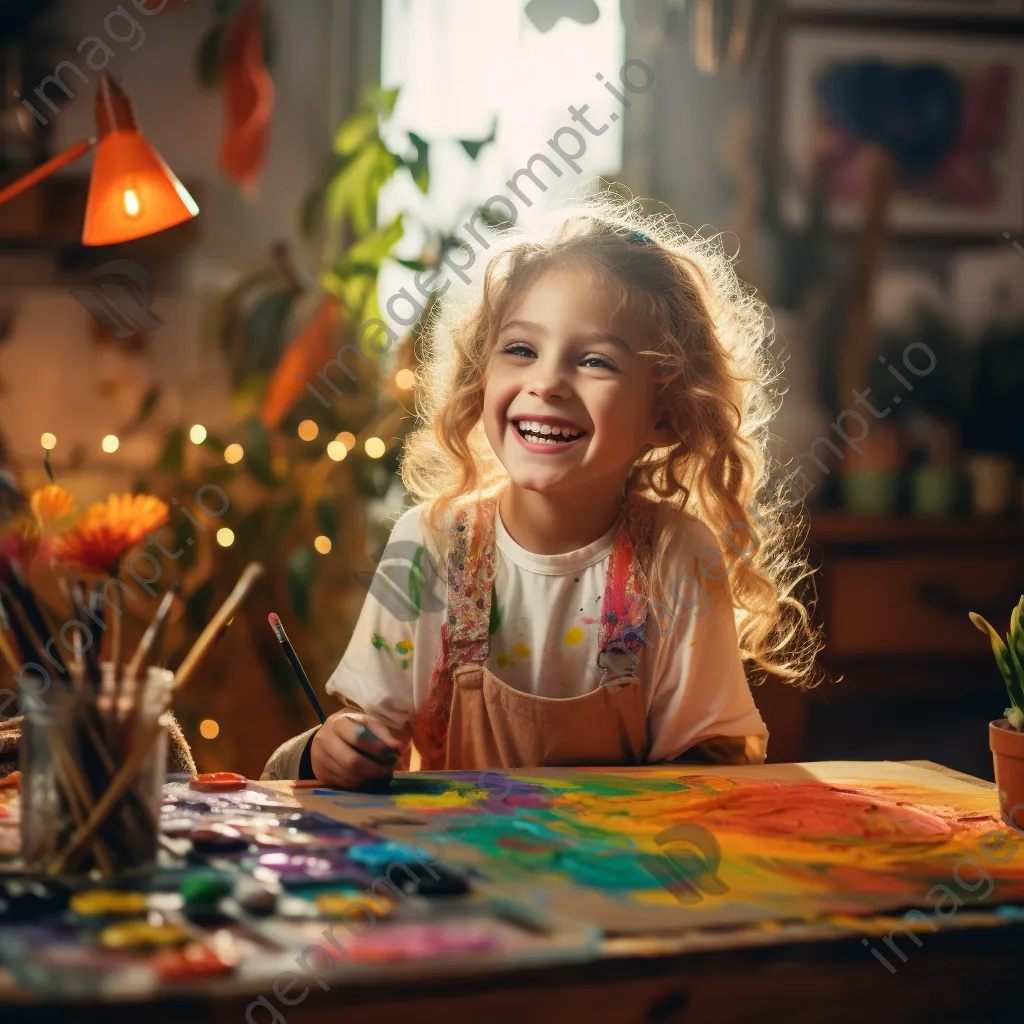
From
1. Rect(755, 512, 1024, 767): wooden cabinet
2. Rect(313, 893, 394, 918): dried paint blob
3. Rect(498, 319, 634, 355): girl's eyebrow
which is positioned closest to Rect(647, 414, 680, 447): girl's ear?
Rect(498, 319, 634, 355): girl's eyebrow

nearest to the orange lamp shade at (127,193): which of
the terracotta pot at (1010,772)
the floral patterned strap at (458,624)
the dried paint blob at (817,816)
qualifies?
the floral patterned strap at (458,624)

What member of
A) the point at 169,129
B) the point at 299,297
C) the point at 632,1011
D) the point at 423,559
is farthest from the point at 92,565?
the point at 169,129

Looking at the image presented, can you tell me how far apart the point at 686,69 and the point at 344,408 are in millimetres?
1156

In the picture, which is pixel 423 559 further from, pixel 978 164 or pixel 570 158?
pixel 978 164

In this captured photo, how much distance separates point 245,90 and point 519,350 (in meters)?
1.33

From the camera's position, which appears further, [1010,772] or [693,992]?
[1010,772]

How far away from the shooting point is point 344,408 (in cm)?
221

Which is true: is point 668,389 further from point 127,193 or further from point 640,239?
point 127,193

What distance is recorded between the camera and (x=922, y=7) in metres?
2.80

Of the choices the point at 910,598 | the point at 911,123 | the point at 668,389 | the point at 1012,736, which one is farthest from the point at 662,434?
the point at 911,123

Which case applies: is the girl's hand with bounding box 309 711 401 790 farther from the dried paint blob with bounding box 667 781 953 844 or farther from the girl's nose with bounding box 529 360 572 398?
the girl's nose with bounding box 529 360 572 398

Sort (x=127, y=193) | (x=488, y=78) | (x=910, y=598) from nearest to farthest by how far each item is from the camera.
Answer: (x=127, y=193) → (x=910, y=598) → (x=488, y=78)

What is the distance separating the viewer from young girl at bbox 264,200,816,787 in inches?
48.4

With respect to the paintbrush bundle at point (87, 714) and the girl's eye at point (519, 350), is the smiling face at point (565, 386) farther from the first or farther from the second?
the paintbrush bundle at point (87, 714)
